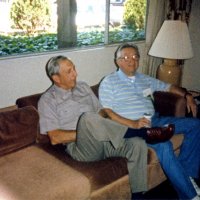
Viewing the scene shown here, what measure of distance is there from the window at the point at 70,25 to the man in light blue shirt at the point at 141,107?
0.71 m

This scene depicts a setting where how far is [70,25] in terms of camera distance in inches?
117

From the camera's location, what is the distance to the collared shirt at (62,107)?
A: 2.09 metres

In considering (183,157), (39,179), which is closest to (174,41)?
(183,157)

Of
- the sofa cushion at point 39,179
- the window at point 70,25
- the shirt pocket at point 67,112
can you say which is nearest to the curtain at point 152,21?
the window at point 70,25

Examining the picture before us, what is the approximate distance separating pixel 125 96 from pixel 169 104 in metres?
0.44

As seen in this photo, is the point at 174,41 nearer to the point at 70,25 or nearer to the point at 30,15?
the point at 70,25

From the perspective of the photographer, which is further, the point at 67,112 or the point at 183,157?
the point at 183,157

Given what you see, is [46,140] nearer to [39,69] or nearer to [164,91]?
[39,69]

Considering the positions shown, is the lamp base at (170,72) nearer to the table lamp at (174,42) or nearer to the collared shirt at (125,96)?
the table lamp at (174,42)

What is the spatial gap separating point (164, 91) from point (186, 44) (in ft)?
2.00

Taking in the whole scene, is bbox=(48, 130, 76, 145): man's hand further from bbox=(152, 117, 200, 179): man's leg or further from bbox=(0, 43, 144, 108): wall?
bbox=(152, 117, 200, 179): man's leg

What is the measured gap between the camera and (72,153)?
2.02m

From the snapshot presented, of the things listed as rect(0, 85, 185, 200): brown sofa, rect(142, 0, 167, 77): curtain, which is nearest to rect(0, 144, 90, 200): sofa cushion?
rect(0, 85, 185, 200): brown sofa

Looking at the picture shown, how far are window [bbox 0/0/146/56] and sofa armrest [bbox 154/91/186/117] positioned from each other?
1011mm
